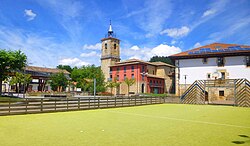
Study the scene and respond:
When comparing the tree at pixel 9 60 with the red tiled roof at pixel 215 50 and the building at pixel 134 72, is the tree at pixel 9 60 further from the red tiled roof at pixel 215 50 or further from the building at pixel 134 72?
the building at pixel 134 72

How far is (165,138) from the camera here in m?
6.73

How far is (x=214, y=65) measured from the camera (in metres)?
32.8

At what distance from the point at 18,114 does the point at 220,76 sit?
29.6 meters

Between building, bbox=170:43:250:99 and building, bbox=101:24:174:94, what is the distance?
15.4 metres

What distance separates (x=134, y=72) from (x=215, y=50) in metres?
23.2

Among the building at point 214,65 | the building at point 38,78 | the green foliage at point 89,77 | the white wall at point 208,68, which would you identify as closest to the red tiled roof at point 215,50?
the building at point 214,65

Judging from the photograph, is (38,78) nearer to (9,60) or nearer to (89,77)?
(89,77)

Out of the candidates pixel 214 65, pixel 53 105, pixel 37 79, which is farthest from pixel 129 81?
pixel 53 105

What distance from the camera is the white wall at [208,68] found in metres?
31.1

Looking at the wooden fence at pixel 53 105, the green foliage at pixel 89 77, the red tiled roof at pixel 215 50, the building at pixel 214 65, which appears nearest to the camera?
the wooden fence at pixel 53 105

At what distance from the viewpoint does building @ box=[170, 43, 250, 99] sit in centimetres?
3103

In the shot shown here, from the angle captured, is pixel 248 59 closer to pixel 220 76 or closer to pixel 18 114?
pixel 220 76

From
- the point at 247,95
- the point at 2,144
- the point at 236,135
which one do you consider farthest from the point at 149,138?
the point at 247,95

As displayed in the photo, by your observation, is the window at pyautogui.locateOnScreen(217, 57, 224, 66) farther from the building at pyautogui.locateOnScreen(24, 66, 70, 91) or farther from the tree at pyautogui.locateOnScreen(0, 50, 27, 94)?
the building at pyautogui.locateOnScreen(24, 66, 70, 91)
